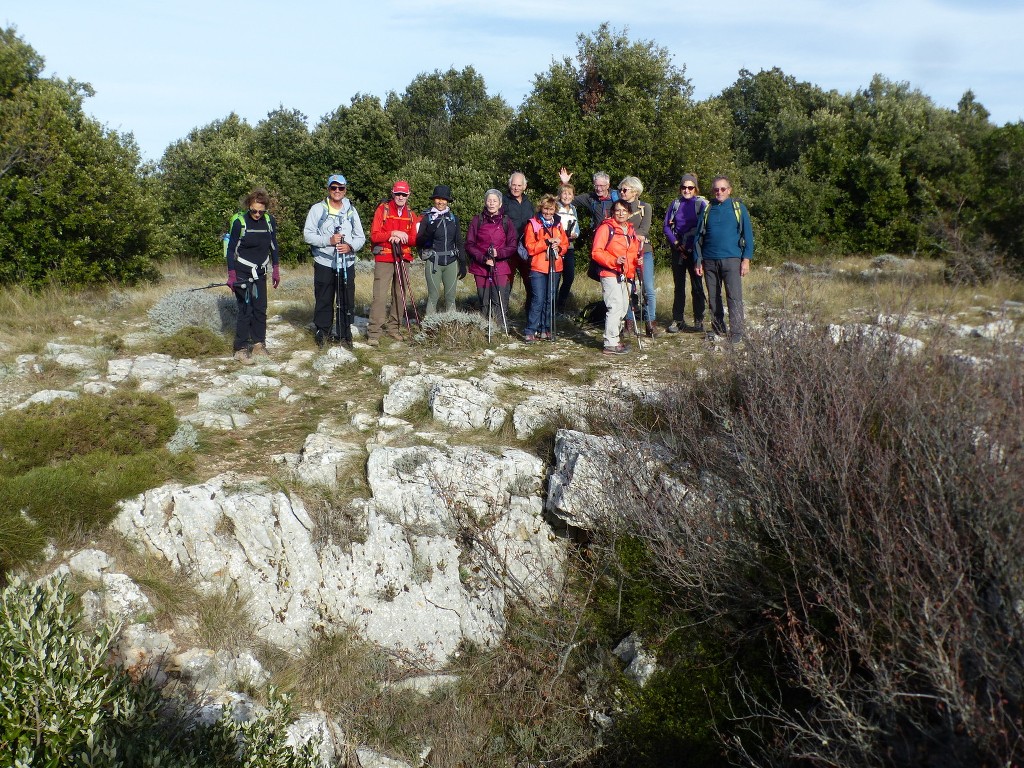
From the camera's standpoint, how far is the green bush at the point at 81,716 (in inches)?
127

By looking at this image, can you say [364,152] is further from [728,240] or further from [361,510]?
[361,510]

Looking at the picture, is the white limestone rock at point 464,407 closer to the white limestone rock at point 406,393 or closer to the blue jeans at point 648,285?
Result: the white limestone rock at point 406,393

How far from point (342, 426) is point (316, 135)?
19425 mm

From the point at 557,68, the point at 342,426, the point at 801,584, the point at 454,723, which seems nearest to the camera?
the point at 801,584

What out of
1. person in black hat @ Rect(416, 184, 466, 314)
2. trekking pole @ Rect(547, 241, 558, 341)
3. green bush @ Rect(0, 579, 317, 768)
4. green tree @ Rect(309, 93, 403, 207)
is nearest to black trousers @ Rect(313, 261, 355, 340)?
person in black hat @ Rect(416, 184, 466, 314)

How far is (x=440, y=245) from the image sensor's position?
9516 mm

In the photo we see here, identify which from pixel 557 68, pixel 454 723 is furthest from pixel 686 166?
pixel 454 723

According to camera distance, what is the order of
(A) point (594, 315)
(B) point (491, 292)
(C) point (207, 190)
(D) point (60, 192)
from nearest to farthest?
1. (B) point (491, 292)
2. (A) point (594, 315)
3. (D) point (60, 192)
4. (C) point (207, 190)

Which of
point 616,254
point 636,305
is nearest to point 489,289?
point 616,254

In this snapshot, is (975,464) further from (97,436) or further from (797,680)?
(97,436)

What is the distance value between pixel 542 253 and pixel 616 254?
1.01m

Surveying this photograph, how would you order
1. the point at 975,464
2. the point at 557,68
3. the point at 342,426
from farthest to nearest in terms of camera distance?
the point at 557,68 < the point at 342,426 < the point at 975,464

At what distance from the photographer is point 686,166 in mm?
13539

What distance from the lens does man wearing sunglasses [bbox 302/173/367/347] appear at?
895 centimetres
